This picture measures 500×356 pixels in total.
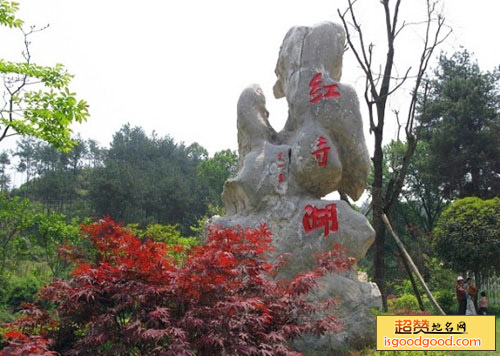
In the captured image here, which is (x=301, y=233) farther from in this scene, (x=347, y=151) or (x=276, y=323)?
(x=276, y=323)

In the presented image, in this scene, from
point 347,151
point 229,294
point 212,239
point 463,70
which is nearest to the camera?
point 229,294

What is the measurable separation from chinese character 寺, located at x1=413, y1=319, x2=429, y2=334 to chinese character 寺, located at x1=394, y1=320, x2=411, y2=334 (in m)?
0.05

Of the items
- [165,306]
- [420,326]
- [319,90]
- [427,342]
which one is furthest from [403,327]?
[319,90]

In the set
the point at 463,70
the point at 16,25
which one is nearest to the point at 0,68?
the point at 16,25

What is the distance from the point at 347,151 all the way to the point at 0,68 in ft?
12.6

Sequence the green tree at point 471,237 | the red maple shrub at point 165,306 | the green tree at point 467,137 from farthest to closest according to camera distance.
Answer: the green tree at point 467,137
the green tree at point 471,237
the red maple shrub at point 165,306

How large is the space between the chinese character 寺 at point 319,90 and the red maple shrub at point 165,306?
7.96 ft

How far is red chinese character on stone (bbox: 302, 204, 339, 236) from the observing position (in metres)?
4.72

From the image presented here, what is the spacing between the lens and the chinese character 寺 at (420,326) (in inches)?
163

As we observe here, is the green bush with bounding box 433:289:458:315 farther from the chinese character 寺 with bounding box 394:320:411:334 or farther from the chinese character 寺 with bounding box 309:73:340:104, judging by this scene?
the chinese character 寺 with bounding box 309:73:340:104

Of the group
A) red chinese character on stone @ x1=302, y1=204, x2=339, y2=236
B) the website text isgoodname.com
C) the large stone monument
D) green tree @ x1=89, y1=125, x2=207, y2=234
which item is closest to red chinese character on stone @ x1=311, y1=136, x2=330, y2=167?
the large stone monument

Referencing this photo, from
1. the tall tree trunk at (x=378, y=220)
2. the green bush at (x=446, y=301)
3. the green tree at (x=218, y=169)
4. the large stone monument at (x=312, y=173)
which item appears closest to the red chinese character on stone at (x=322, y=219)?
the large stone monument at (x=312, y=173)

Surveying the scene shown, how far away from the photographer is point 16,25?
504 centimetres

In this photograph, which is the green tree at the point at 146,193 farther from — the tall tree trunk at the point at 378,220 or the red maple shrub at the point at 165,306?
the red maple shrub at the point at 165,306
